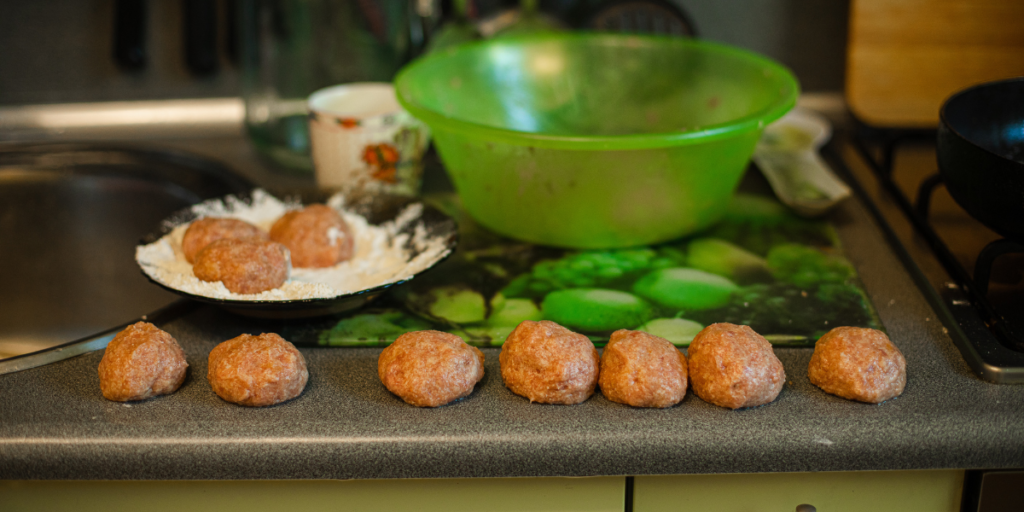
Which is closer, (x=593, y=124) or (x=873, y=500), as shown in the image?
(x=873, y=500)

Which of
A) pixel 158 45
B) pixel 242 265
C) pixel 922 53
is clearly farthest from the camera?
pixel 158 45

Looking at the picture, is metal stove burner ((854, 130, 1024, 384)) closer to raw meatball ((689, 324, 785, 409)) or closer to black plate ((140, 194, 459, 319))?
raw meatball ((689, 324, 785, 409))

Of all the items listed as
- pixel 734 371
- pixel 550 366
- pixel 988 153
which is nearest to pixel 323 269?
pixel 550 366

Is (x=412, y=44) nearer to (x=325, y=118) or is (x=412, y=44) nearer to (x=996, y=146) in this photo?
(x=325, y=118)

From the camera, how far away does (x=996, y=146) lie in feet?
3.03

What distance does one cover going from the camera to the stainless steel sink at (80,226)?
1090 mm

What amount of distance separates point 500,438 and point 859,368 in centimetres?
33

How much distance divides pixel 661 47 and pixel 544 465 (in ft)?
2.39

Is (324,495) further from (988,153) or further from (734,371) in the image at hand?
(988,153)

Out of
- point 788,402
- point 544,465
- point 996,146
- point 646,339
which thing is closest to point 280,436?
point 544,465

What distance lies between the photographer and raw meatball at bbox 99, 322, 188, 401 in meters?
0.67

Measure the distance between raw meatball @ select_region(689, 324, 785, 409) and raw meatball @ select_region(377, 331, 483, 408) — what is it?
20 centimetres

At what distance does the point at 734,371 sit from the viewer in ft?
2.16

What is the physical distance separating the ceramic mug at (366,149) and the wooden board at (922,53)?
755 mm
